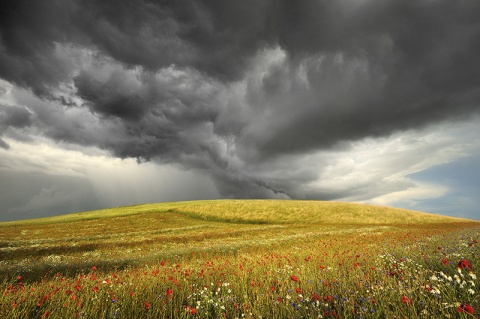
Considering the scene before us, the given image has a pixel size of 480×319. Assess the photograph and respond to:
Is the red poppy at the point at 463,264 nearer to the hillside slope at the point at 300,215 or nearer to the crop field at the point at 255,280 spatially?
the crop field at the point at 255,280

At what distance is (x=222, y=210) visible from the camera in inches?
2867

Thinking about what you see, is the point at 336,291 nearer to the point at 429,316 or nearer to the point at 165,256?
the point at 429,316

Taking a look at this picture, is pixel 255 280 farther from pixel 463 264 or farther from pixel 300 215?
pixel 300 215

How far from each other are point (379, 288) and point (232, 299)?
3400 millimetres

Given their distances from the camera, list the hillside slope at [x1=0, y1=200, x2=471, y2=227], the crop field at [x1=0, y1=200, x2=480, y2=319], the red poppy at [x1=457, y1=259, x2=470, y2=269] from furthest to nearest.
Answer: the hillside slope at [x1=0, y1=200, x2=471, y2=227]
the crop field at [x1=0, y1=200, x2=480, y2=319]
the red poppy at [x1=457, y1=259, x2=470, y2=269]

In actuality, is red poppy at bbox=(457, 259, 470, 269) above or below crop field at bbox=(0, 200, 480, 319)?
above

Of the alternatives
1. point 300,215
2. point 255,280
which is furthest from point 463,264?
point 300,215

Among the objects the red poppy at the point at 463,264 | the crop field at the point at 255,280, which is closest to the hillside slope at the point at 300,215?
the crop field at the point at 255,280

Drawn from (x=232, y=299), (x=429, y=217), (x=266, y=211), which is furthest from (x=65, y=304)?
(x=429, y=217)

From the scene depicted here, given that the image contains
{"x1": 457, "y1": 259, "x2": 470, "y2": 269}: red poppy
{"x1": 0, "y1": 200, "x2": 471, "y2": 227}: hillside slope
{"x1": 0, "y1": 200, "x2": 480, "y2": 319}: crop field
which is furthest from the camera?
{"x1": 0, "y1": 200, "x2": 471, "y2": 227}: hillside slope

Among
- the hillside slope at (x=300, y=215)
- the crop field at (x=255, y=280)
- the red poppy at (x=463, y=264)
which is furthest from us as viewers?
the hillside slope at (x=300, y=215)

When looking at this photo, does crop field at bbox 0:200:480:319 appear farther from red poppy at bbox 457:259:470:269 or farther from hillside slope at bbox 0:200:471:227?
hillside slope at bbox 0:200:471:227

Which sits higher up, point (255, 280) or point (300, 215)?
point (255, 280)

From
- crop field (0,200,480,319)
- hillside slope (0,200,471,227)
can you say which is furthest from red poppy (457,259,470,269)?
hillside slope (0,200,471,227)
